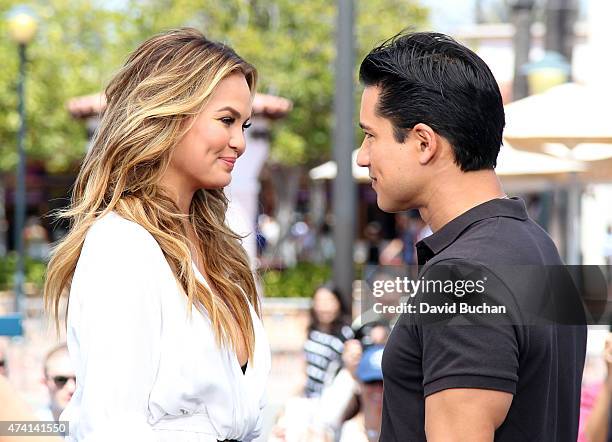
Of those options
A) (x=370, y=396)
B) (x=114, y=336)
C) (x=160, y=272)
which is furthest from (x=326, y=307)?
(x=114, y=336)

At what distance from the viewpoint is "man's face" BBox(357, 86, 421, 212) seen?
5.83 ft

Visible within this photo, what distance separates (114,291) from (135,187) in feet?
1.01

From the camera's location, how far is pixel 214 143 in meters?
2.15

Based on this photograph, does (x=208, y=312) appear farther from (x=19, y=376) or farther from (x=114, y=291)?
(x=19, y=376)

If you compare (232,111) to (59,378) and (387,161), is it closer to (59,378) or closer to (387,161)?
(387,161)

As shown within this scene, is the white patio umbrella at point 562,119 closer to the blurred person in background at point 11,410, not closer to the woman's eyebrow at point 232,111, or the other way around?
the woman's eyebrow at point 232,111

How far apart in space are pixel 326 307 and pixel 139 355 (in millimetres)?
4519

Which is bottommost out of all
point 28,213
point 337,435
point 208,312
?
point 28,213

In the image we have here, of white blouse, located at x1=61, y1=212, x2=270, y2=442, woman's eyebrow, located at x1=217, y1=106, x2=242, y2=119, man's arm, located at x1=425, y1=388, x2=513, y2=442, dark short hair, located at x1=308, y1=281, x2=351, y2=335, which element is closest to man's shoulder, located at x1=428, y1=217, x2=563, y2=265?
man's arm, located at x1=425, y1=388, x2=513, y2=442

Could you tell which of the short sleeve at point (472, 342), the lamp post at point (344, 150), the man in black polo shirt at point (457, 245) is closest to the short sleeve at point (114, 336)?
the man in black polo shirt at point (457, 245)

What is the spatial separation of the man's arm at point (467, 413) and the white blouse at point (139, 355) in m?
0.56

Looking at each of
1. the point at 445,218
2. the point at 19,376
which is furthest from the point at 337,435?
the point at 19,376

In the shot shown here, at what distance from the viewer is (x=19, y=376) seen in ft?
28.3

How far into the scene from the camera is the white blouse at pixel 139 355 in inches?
73.8
